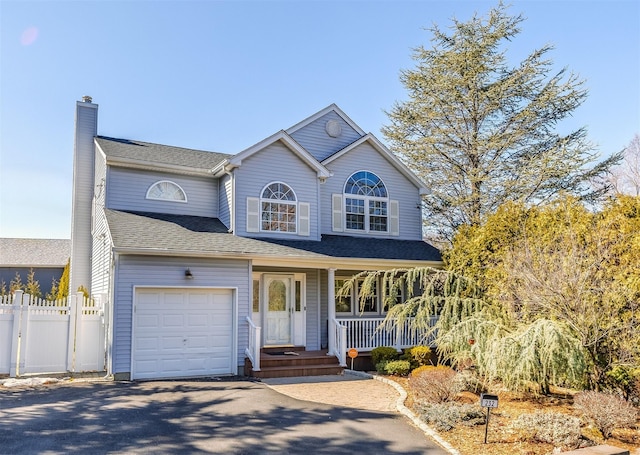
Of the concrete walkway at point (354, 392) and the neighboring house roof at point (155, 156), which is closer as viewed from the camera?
the concrete walkway at point (354, 392)

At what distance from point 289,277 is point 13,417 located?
323 inches

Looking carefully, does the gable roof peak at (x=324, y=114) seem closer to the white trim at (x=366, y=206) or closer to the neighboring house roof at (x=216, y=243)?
the white trim at (x=366, y=206)

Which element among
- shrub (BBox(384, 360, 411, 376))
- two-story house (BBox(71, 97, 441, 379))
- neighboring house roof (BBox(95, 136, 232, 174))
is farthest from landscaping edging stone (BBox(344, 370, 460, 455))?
neighboring house roof (BBox(95, 136, 232, 174))

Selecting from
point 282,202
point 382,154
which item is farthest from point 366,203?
point 282,202

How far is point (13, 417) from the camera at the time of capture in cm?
747

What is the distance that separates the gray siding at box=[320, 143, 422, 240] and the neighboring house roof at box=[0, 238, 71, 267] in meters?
27.0

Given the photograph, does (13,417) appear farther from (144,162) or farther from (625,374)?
(625,374)

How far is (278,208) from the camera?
14289 millimetres

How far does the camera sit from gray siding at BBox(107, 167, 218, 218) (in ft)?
44.8

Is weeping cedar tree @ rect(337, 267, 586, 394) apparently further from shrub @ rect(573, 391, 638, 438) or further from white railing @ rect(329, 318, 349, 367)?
white railing @ rect(329, 318, 349, 367)

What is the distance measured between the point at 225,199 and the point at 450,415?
9.20 metres

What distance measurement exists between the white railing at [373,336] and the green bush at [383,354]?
46 centimetres

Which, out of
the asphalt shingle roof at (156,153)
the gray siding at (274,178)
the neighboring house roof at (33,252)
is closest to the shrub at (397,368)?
the gray siding at (274,178)

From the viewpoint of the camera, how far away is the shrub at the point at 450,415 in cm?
751
